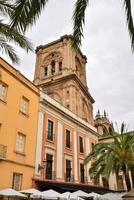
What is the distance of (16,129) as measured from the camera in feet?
51.6

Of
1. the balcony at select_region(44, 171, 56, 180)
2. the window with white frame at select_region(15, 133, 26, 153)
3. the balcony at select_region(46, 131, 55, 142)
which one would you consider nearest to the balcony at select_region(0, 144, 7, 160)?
the window with white frame at select_region(15, 133, 26, 153)

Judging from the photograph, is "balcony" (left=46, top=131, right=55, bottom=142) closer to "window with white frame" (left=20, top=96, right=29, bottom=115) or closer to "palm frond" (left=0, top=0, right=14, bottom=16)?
"window with white frame" (left=20, top=96, right=29, bottom=115)

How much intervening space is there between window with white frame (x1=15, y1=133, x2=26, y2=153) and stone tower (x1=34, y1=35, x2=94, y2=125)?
51.7 feet

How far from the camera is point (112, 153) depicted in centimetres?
1755

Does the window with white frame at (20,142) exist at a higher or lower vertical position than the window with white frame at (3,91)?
lower

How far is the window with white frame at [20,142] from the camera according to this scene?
15645mm

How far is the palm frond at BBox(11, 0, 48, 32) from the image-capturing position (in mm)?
4461

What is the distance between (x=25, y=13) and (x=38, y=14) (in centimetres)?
28

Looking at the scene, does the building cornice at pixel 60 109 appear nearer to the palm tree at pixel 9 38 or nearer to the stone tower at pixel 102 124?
the palm tree at pixel 9 38

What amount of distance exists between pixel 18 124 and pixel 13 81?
10.7 feet

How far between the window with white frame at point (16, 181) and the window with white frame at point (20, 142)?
160 centimetres

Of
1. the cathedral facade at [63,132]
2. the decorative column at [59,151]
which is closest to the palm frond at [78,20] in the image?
the cathedral facade at [63,132]

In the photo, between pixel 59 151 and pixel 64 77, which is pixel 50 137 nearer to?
pixel 59 151

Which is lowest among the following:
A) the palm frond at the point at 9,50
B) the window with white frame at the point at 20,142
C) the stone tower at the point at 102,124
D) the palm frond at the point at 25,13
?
the window with white frame at the point at 20,142
